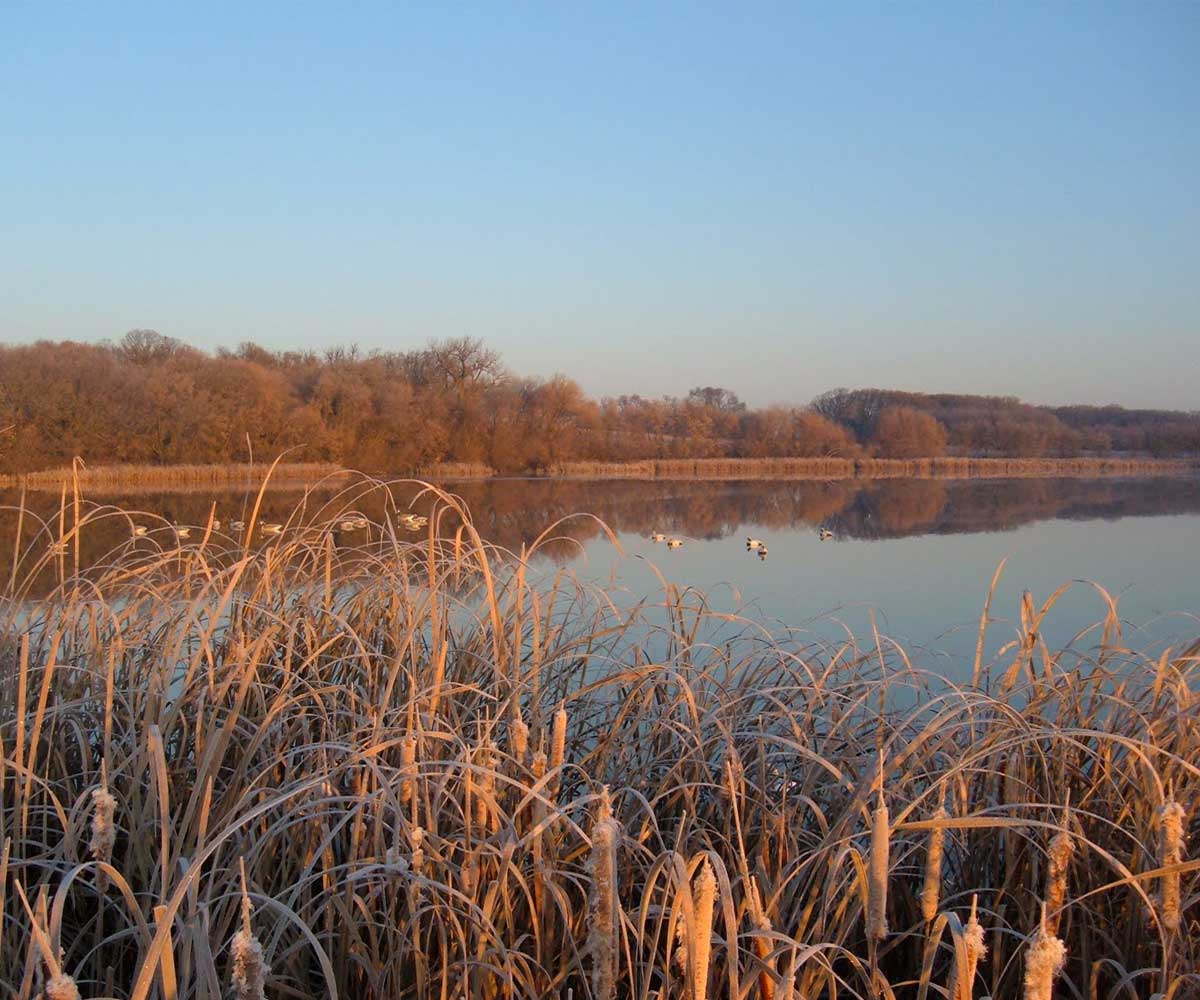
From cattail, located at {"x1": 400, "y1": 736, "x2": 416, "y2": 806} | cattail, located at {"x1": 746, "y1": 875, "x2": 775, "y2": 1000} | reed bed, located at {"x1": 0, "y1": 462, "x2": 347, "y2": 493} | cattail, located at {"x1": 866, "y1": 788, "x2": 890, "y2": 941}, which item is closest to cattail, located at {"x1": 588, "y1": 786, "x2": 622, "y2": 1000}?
cattail, located at {"x1": 746, "y1": 875, "x2": 775, "y2": 1000}

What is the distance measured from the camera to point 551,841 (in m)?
1.76

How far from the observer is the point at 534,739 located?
91.2 inches

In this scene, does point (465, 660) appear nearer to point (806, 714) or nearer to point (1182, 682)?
point (806, 714)

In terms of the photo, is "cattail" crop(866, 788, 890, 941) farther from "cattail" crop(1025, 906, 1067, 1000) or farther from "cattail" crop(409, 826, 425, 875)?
"cattail" crop(409, 826, 425, 875)

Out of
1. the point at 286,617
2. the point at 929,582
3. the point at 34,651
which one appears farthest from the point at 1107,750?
the point at 929,582

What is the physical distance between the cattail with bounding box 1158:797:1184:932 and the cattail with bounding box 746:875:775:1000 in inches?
22.2

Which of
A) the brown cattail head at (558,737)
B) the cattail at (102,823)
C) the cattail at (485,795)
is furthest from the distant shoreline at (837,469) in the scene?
the cattail at (102,823)

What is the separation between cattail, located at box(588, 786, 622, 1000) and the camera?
98 centimetres

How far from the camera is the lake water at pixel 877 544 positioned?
7055mm

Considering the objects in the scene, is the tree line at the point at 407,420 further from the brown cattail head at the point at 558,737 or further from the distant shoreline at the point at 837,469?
the brown cattail head at the point at 558,737

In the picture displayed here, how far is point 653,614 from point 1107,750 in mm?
3931

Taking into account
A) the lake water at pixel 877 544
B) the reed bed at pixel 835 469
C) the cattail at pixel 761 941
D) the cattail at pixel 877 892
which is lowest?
the lake water at pixel 877 544

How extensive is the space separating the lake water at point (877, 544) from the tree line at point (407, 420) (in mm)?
4347

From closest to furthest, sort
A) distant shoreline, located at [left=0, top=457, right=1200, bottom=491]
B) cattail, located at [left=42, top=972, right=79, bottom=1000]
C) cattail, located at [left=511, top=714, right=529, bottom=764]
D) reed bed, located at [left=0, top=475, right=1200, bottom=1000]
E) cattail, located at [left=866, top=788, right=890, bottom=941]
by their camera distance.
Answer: cattail, located at [left=42, top=972, right=79, bottom=1000], cattail, located at [left=866, top=788, right=890, bottom=941], reed bed, located at [left=0, top=475, right=1200, bottom=1000], cattail, located at [left=511, top=714, right=529, bottom=764], distant shoreline, located at [left=0, top=457, right=1200, bottom=491]
